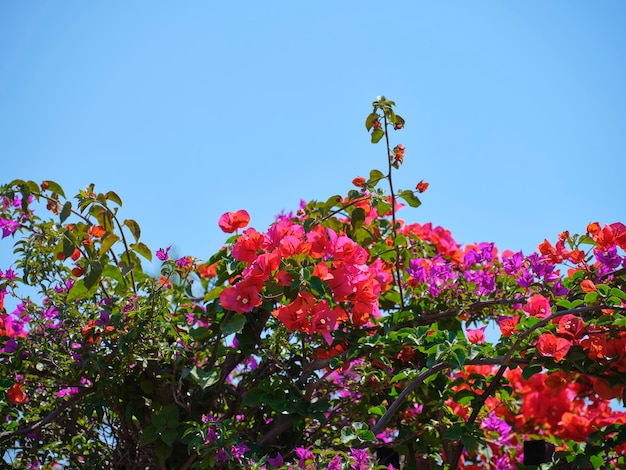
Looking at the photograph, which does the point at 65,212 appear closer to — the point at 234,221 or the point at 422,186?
the point at 234,221

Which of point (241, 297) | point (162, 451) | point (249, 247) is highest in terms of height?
point (249, 247)

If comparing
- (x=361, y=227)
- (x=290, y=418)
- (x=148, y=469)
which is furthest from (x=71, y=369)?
(x=361, y=227)

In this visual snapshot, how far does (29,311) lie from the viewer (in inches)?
84.9

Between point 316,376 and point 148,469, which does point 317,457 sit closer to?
point 316,376

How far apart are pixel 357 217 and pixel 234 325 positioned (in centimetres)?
51

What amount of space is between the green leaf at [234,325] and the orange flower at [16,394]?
75 cm

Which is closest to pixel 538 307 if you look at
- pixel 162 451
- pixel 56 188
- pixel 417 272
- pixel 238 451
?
pixel 417 272

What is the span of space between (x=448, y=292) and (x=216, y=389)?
74 cm

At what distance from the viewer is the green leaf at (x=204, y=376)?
2.00m

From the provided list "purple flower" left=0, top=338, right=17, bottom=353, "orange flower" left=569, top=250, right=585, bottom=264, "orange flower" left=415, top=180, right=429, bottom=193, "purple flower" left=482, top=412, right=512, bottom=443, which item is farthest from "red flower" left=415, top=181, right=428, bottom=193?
"purple flower" left=0, top=338, right=17, bottom=353

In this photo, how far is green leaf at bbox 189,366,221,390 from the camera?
2002mm

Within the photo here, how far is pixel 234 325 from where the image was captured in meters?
1.92

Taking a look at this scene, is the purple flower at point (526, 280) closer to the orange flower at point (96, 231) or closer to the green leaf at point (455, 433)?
the green leaf at point (455, 433)

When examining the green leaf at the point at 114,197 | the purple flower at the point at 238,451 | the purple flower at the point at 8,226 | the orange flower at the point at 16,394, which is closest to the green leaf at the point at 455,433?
the purple flower at the point at 238,451
